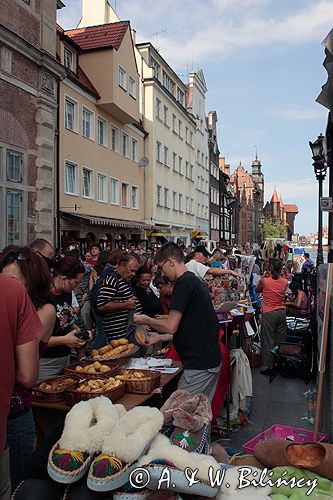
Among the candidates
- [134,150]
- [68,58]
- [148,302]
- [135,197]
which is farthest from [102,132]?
[148,302]

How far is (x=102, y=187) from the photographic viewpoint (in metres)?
22.0

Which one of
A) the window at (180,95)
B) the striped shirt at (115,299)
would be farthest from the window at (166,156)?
the striped shirt at (115,299)

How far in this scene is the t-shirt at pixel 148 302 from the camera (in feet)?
21.4

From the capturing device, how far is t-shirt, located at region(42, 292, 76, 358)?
403 centimetres

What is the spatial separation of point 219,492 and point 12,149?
11742 millimetres

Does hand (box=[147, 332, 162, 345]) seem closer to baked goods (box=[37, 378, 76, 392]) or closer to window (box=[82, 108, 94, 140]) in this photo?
baked goods (box=[37, 378, 76, 392])

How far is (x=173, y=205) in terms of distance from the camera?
33312 mm

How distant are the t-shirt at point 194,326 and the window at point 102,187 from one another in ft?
59.6

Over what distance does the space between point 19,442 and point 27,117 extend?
11.6 meters

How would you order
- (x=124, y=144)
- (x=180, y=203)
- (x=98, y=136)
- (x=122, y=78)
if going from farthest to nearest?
(x=180, y=203) → (x=124, y=144) → (x=122, y=78) → (x=98, y=136)

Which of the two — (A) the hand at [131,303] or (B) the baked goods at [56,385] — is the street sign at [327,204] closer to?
(A) the hand at [131,303]

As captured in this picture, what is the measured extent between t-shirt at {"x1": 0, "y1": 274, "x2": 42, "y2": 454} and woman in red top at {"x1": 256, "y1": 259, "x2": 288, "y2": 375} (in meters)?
6.30

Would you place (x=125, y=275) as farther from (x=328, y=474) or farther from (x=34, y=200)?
(x=34, y=200)

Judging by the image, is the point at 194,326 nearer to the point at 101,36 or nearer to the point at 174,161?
the point at 101,36
